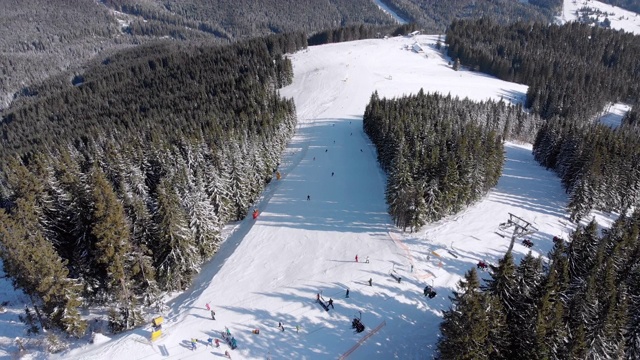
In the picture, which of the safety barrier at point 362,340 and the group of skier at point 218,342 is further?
the group of skier at point 218,342

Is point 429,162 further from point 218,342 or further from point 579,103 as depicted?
point 579,103

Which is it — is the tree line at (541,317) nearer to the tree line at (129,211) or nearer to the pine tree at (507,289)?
the pine tree at (507,289)

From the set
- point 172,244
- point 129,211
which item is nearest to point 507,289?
point 172,244

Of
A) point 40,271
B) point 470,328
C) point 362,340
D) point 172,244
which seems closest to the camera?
point 470,328

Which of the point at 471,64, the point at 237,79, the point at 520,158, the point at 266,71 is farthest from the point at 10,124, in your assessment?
the point at 471,64

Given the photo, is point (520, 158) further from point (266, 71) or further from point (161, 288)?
point (266, 71)

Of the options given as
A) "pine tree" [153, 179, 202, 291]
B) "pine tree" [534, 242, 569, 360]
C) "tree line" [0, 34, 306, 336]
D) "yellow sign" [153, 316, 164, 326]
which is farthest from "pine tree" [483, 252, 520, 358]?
"tree line" [0, 34, 306, 336]

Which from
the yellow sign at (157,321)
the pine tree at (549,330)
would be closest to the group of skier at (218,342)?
the yellow sign at (157,321)
